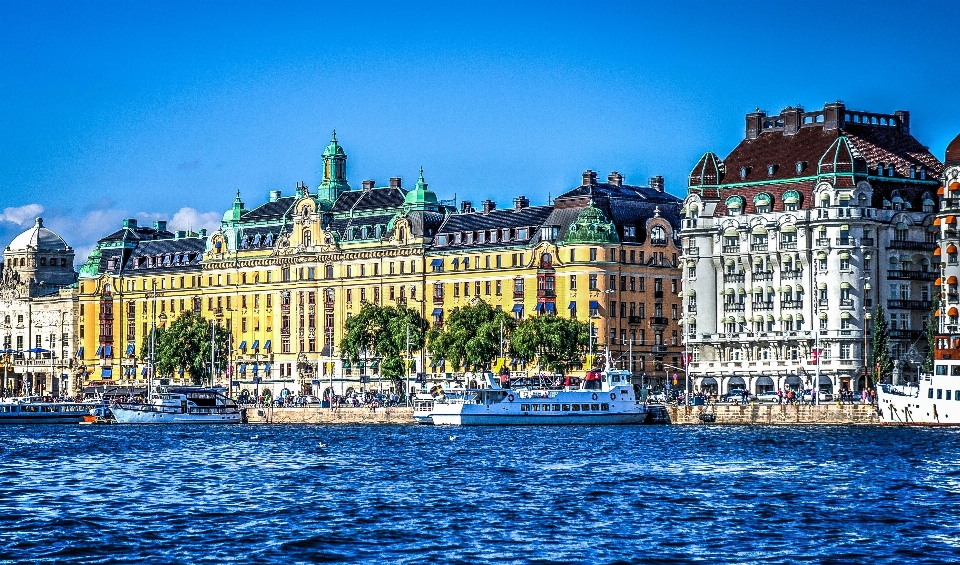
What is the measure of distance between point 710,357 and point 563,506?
11008 centimetres

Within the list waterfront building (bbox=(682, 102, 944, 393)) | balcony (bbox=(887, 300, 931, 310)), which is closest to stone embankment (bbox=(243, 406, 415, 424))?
waterfront building (bbox=(682, 102, 944, 393))

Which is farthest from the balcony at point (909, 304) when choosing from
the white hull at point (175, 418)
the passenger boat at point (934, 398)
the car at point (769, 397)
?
the white hull at point (175, 418)

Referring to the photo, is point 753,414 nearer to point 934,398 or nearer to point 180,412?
point 934,398

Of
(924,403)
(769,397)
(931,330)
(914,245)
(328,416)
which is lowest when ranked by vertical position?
(328,416)

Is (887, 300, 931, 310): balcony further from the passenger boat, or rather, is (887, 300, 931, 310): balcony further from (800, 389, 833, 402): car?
the passenger boat

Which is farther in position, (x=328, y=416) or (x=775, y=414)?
(x=328, y=416)

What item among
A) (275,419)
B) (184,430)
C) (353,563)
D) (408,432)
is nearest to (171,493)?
(353,563)

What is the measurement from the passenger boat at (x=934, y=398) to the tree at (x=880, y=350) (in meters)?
21.2

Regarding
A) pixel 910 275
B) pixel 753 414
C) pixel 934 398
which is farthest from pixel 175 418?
pixel 934 398

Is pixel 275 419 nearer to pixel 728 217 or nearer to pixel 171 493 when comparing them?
pixel 728 217

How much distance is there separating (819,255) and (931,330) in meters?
14.3

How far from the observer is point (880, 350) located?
180m

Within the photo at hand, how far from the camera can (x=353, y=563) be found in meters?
72.2

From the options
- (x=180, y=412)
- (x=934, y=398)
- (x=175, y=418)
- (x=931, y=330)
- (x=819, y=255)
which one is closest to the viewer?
(x=934, y=398)
